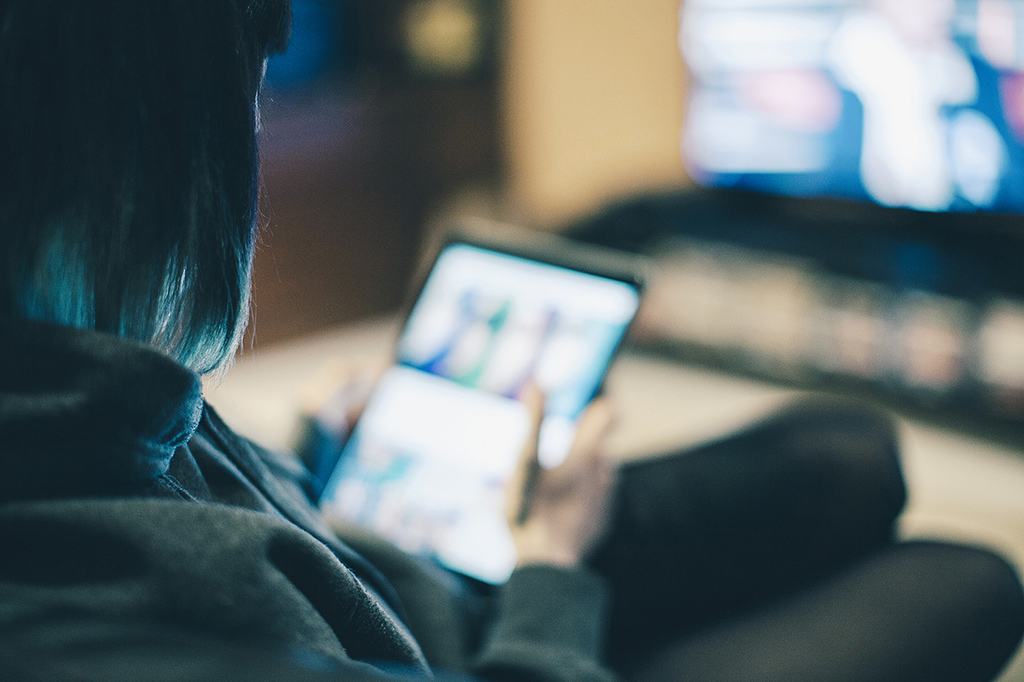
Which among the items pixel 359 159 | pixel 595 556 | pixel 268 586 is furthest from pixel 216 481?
pixel 359 159

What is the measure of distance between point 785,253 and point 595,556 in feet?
3.62

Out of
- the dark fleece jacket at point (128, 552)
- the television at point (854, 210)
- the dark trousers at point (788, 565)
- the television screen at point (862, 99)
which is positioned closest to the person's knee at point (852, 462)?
the dark trousers at point (788, 565)

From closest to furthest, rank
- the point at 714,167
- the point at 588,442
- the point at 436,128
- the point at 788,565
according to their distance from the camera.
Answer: the point at 588,442
the point at 788,565
the point at 714,167
the point at 436,128

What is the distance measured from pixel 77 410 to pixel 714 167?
174 cm

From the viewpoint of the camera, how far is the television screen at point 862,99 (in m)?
1.45

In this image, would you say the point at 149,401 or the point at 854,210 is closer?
the point at 149,401

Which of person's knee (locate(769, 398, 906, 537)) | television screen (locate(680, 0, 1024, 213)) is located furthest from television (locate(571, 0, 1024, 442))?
person's knee (locate(769, 398, 906, 537))

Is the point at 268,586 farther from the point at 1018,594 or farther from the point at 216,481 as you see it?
the point at 1018,594

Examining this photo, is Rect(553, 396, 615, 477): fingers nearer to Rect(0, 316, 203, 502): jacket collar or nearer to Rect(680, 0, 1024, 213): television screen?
Rect(0, 316, 203, 502): jacket collar

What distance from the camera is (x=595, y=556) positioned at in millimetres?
822

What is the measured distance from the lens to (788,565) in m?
0.85

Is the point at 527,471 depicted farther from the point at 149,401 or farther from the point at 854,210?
the point at 854,210

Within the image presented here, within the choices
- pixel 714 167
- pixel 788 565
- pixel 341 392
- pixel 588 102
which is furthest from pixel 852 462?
pixel 588 102

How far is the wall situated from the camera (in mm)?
2129
